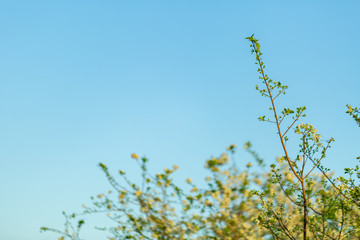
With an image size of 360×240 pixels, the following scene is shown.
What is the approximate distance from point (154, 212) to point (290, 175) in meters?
4.10

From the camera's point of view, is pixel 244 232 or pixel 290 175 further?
pixel 290 175

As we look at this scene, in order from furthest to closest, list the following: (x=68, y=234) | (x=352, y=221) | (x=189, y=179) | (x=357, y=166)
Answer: (x=352, y=221), (x=357, y=166), (x=68, y=234), (x=189, y=179)

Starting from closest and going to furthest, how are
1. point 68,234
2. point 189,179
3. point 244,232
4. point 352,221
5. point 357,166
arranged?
1. point 244,232
2. point 189,179
3. point 68,234
4. point 357,166
5. point 352,221

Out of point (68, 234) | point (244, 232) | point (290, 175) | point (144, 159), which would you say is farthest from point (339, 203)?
point (68, 234)

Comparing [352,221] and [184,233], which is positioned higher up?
[184,233]

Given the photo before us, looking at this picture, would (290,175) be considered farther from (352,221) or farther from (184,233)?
(184,233)

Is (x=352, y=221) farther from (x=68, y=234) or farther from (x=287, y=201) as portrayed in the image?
(x=68, y=234)

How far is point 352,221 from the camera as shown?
8867 mm

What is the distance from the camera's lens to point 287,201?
9.27m

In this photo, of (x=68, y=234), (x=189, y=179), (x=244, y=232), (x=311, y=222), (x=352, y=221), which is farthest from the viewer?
(x=352, y=221)

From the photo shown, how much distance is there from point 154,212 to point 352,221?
659 cm

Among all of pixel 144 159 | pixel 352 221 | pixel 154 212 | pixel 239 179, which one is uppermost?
pixel 144 159

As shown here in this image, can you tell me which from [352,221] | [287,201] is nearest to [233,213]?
[287,201]

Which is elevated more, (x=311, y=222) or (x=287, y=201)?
(x=287, y=201)
